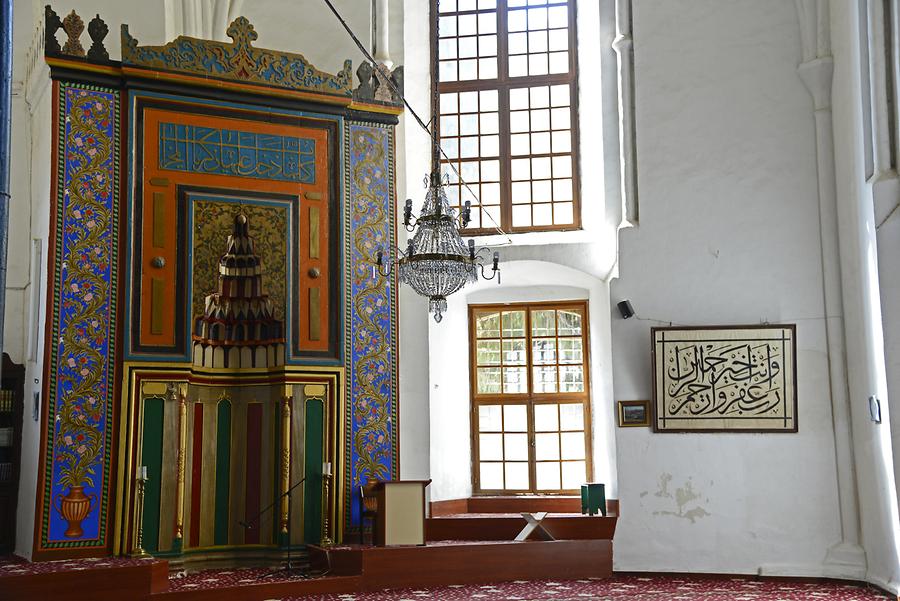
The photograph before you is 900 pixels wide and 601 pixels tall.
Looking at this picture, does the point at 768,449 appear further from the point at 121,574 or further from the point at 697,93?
the point at 121,574

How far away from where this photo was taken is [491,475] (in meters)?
9.88

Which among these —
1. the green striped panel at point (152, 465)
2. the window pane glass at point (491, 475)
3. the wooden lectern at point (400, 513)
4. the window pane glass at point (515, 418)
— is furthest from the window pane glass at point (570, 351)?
the green striped panel at point (152, 465)

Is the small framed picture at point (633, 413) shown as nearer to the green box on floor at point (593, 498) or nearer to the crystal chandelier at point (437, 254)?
the green box on floor at point (593, 498)

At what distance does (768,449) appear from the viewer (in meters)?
8.37

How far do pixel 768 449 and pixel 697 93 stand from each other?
3045 mm

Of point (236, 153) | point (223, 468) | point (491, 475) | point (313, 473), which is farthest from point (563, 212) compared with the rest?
point (223, 468)

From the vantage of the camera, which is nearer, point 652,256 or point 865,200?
point 865,200

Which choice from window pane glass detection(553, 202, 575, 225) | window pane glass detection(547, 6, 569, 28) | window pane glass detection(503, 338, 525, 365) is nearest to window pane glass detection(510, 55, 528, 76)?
window pane glass detection(547, 6, 569, 28)

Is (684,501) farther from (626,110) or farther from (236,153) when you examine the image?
(236,153)

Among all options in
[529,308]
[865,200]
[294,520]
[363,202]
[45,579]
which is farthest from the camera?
[529,308]

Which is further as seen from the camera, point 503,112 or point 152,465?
point 503,112

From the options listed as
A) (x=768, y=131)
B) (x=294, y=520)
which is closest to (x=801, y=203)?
(x=768, y=131)

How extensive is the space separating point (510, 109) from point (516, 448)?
3286mm

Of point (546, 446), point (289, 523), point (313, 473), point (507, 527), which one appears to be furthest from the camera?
point (546, 446)
